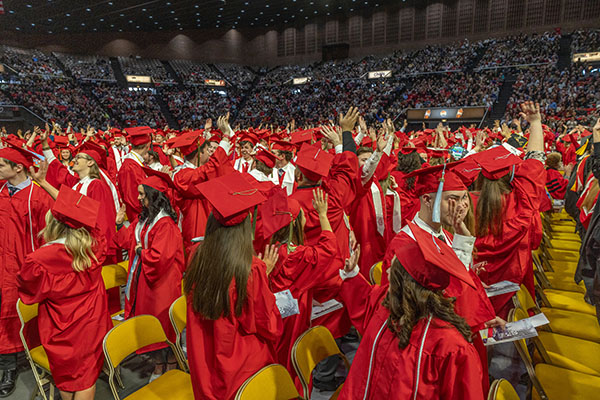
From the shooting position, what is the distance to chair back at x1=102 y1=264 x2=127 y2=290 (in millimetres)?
3760

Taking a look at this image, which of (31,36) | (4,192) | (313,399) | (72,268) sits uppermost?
(31,36)

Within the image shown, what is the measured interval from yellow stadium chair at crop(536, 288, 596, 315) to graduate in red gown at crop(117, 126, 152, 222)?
4.91 meters

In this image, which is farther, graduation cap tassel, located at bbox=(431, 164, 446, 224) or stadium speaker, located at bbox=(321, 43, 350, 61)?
stadium speaker, located at bbox=(321, 43, 350, 61)

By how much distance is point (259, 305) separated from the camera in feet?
6.53

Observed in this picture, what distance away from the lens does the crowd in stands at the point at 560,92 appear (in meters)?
17.1

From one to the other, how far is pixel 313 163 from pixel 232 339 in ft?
5.18

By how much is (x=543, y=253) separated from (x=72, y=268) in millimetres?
5502

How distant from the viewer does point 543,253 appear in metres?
4.93

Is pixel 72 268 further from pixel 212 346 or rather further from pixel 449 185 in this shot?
pixel 449 185

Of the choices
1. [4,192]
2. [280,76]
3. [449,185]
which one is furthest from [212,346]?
[280,76]

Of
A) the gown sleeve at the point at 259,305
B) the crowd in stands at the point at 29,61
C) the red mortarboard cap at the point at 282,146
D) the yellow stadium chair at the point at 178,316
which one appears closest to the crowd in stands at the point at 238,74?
the crowd in stands at the point at 29,61

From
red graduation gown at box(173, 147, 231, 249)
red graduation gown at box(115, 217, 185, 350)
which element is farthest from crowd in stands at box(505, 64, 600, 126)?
red graduation gown at box(115, 217, 185, 350)

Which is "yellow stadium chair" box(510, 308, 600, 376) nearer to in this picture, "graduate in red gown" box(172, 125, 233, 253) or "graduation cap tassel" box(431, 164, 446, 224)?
"graduation cap tassel" box(431, 164, 446, 224)

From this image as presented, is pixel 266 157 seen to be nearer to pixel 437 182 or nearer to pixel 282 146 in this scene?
pixel 282 146
